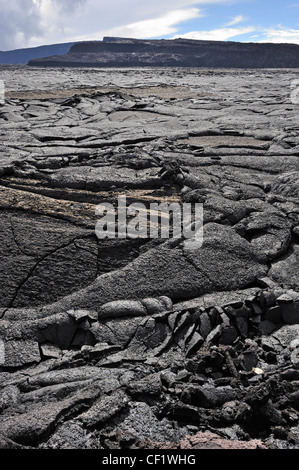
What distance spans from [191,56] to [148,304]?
42941 mm

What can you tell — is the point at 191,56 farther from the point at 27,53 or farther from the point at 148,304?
the point at 27,53

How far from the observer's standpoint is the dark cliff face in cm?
3722

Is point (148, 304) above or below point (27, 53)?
below

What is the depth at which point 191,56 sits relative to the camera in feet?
136

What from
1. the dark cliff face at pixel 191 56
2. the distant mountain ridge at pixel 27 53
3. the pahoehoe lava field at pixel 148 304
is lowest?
Answer: the pahoehoe lava field at pixel 148 304

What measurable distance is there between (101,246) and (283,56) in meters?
40.4

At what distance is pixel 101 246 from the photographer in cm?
336

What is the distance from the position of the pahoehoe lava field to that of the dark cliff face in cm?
3301

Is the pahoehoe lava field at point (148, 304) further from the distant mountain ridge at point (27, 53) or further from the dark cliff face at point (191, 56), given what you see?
the distant mountain ridge at point (27, 53)

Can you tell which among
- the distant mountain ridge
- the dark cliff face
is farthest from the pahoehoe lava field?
the distant mountain ridge

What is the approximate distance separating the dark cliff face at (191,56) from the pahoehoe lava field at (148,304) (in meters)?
33.0

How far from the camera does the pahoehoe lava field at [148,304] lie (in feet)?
6.65

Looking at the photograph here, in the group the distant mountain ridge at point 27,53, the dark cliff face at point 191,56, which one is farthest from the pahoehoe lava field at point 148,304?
the distant mountain ridge at point 27,53

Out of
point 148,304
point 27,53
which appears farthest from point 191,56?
point 27,53
